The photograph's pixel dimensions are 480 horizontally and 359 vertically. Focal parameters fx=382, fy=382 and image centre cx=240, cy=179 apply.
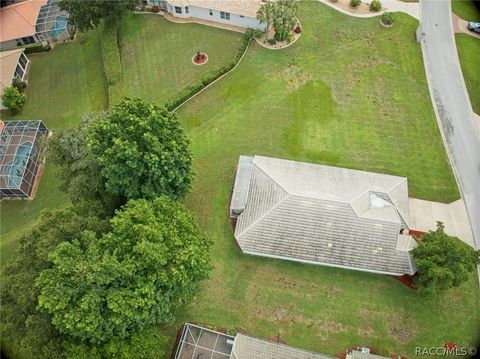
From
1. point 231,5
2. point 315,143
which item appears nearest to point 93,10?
point 231,5

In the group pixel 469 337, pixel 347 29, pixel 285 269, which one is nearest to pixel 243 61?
pixel 347 29

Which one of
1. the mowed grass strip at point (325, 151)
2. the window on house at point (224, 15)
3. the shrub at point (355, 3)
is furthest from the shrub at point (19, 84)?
the shrub at point (355, 3)

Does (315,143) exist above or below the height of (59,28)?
below

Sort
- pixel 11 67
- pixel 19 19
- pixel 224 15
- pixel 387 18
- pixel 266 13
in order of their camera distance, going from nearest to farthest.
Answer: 1. pixel 266 13
2. pixel 11 67
3. pixel 387 18
4. pixel 224 15
5. pixel 19 19

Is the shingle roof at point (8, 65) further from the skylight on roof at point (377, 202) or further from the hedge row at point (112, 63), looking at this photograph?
the skylight on roof at point (377, 202)

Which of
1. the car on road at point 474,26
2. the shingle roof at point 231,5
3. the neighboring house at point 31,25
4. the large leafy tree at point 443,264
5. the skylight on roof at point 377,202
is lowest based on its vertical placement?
the large leafy tree at point 443,264

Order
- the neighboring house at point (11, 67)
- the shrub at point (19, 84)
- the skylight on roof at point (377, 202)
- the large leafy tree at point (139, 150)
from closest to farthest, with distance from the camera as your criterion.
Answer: the large leafy tree at point (139, 150)
the skylight on roof at point (377, 202)
the neighboring house at point (11, 67)
the shrub at point (19, 84)

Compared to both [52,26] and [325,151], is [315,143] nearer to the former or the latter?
[325,151]
